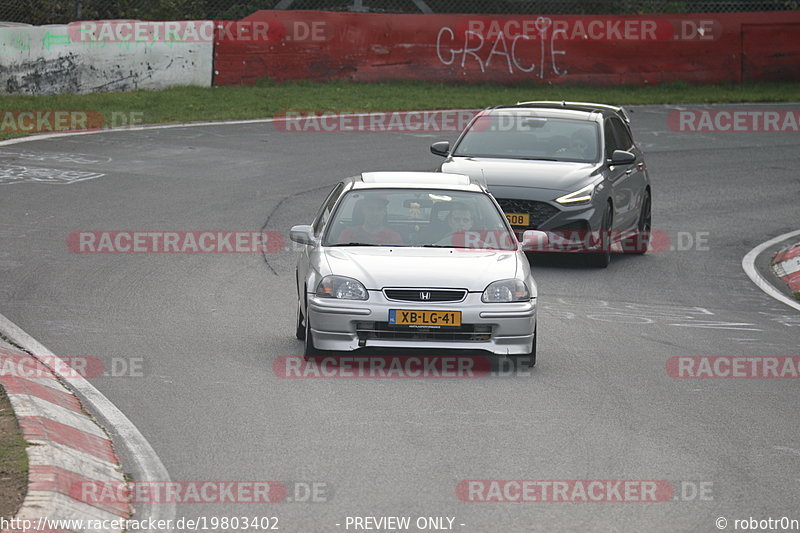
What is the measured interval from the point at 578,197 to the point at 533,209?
542 millimetres

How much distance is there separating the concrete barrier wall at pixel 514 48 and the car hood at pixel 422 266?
1820cm

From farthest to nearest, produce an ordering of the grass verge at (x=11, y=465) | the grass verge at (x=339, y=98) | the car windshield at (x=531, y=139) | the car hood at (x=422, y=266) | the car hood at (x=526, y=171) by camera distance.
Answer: the grass verge at (x=339, y=98)
the car windshield at (x=531, y=139)
the car hood at (x=526, y=171)
the car hood at (x=422, y=266)
the grass verge at (x=11, y=465)

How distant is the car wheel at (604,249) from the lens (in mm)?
15352

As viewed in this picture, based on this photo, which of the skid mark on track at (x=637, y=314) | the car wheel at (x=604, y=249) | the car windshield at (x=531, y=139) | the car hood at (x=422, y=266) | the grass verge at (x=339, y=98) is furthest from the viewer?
the grass verge at (x=339, y=98)

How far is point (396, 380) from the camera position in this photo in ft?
32.0

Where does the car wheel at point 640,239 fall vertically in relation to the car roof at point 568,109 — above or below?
below

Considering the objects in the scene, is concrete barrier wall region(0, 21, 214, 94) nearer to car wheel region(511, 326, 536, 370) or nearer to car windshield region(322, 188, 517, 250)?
car windshield region(322, 188, 517, 250)

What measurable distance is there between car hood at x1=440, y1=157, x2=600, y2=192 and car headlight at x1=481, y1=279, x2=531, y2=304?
4775mm

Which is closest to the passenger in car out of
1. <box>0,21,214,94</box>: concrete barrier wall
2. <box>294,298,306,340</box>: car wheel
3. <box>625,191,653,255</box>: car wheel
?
<box>294,298,306,340</box>: car wheel

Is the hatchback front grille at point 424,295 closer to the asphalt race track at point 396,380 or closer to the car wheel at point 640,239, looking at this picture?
the asphalt race track at point 396,380

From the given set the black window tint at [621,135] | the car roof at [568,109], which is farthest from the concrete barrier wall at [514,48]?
the black window tint at [621,135]

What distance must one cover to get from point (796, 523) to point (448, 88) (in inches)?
924

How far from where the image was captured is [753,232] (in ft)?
61.1

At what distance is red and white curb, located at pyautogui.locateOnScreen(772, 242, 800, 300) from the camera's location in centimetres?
1540
